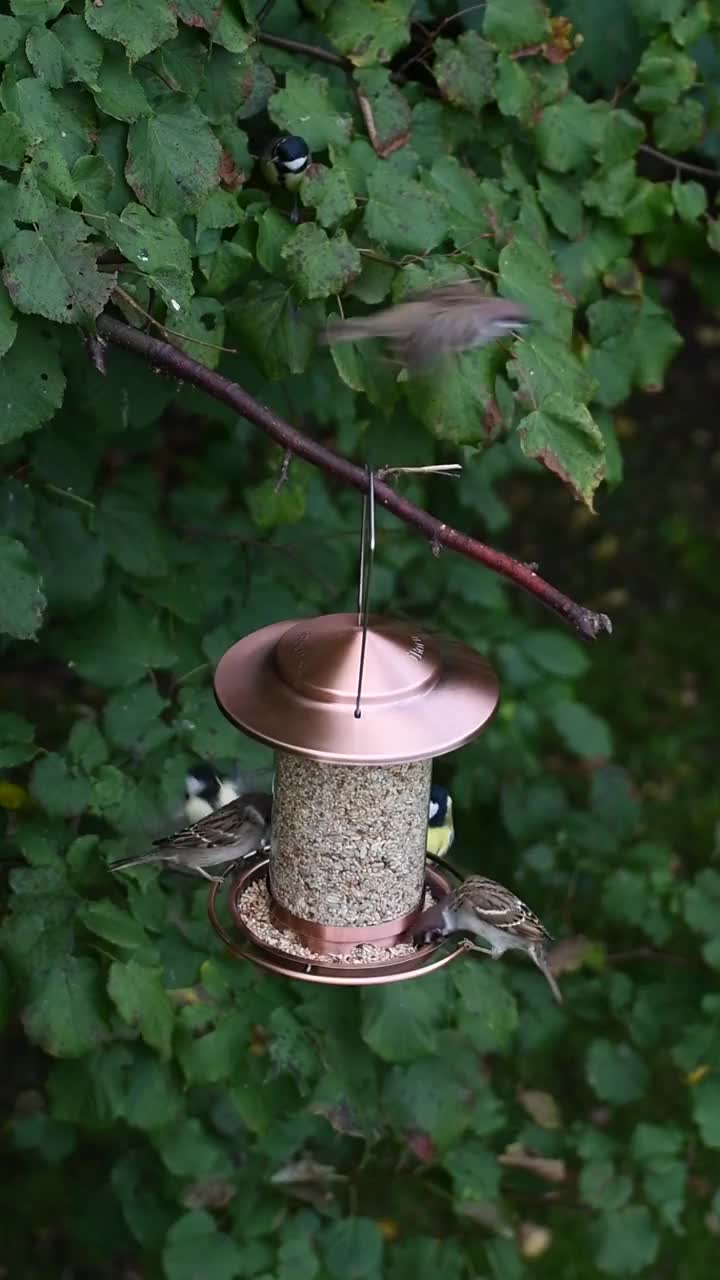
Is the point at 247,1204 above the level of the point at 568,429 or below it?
below

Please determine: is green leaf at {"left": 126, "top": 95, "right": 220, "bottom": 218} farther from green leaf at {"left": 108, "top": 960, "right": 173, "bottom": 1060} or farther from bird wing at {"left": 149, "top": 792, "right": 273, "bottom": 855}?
green leaf at {"left": 108, "top": 960, "right": 173, "bottom": 1060}

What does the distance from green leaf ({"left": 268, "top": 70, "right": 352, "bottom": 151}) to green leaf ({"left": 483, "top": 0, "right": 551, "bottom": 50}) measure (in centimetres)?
29

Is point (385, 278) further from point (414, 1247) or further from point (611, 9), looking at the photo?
point (414, 1247)

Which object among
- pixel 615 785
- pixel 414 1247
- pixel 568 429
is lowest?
pixel 414 1247

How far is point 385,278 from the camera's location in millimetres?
1895

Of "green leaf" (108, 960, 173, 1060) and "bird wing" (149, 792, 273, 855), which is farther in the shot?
"green leaf" (108, 960, 173, 1060)

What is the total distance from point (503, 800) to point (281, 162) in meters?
1.73

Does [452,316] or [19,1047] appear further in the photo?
[19,1047]

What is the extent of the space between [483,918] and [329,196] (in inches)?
→ 36.7

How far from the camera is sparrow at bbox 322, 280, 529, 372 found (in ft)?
5.45

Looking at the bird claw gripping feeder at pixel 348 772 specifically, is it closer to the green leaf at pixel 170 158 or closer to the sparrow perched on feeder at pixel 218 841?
the sparrow perched on feeder at pixel 218 841

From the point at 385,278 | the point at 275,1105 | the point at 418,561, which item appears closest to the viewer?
the point at 385,278

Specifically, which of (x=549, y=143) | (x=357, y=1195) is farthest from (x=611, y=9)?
(x=357, y=1195)

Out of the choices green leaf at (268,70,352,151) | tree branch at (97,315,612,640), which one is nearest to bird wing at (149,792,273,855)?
tree branch at (97,315,612,640)
